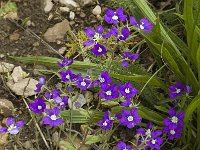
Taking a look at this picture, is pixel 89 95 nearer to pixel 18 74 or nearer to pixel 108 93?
pixel 18 74

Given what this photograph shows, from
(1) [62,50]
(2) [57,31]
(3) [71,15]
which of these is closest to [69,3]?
(3) [71,15]

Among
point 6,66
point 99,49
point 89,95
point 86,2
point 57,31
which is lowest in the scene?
point 89,95

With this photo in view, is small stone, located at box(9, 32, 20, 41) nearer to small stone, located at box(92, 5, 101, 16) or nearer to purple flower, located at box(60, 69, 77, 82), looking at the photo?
small stone, located at box(92, 5, 101, 16)

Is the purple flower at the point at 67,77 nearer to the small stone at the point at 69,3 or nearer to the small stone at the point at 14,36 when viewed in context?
the small stone at the point at 14,36

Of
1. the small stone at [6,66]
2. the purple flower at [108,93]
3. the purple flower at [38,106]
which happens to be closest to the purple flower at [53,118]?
the purple flower at [38,106]

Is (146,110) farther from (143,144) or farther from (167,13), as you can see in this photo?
(167,13)

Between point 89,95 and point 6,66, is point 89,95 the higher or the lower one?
the lower one

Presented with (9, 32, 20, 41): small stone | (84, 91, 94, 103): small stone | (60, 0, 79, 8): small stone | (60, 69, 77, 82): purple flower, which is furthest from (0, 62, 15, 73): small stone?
(60, 69, 77, 82): purple flower
